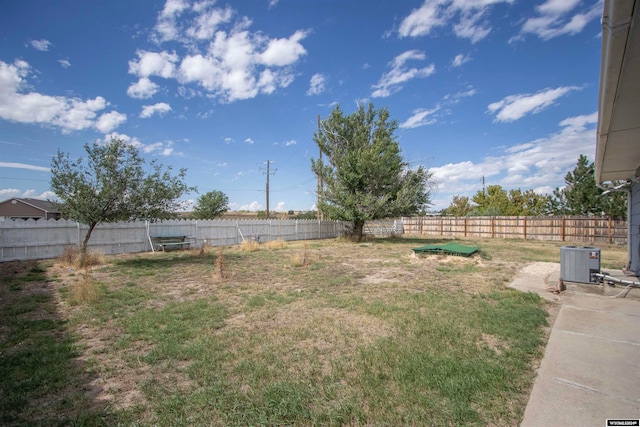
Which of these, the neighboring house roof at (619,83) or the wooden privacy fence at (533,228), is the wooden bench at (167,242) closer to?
the neighboring house roof at (619,83)

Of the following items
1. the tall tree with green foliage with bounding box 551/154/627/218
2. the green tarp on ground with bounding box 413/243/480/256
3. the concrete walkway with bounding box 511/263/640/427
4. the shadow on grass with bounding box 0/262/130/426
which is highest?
the tall tree with green foliage with bounding box 551/154/627/218

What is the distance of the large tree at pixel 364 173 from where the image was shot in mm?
18125

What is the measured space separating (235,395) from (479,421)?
6.57 ft

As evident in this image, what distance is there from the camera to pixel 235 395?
2.61m

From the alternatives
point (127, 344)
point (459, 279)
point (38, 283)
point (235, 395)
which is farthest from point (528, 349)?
point (38, 283)

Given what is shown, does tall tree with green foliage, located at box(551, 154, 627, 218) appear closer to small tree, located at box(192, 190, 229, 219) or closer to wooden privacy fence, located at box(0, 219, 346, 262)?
wooden privacy fence, located at box(0, 219, 346, 262)

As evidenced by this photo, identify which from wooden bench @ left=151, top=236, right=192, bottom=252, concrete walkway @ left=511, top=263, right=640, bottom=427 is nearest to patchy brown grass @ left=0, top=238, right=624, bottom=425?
concrete walkway @ left=511, top=263, right=640, bottom=427

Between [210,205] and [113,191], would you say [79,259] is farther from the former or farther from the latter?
[210,205]

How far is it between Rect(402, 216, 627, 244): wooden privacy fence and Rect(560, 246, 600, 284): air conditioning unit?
637 inches

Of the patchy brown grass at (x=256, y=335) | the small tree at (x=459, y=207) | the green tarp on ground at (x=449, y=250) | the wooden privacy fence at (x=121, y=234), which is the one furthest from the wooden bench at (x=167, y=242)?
the small tree at (x=459, y=207)

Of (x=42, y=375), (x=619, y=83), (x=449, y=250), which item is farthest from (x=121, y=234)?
(x=619, y=83)

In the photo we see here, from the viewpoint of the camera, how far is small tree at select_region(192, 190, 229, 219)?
108ft

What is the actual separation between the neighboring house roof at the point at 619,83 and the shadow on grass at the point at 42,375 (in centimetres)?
477

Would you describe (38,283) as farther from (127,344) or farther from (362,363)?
(362,363)
